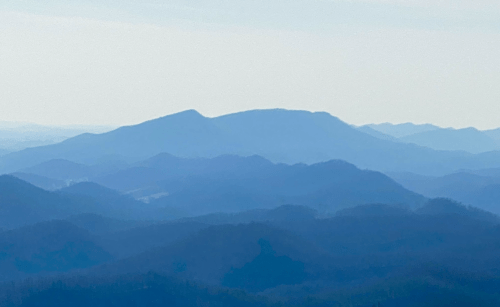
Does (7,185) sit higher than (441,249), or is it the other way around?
(7,185)

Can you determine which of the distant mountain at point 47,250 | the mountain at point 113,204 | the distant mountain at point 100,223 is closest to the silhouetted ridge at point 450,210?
the mountain at point 113,204

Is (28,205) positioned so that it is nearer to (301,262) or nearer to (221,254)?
(221,254)

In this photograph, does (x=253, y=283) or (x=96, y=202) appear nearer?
(x=253, y=283)

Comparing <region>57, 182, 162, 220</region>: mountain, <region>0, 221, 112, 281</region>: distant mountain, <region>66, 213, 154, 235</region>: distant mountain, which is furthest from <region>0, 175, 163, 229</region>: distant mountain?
<region>0, 221, 112, 281</region>: distant mountain

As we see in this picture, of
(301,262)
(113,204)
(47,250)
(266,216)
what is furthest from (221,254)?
(113,204)

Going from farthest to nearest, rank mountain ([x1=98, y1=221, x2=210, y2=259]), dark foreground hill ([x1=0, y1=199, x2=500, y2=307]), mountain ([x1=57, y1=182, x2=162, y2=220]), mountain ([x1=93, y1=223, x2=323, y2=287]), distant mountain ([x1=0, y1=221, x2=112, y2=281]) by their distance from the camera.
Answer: mountain ([x1=57, y1=182, x2=162, y2=220])
mountain ([x1=98, y1=221, x2=210, y2=259])
distant mountain ([x1=0, y1=221, x2=112, y2=281])
mountain ([x1=93, y1=223, x2=323, y2=287])
dark foreground hill ([x1=0, y1=199, x2=500, y2=307])

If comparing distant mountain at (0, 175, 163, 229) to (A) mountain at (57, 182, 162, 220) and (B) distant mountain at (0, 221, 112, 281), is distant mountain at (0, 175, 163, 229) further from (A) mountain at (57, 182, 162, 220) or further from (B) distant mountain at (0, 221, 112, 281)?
(B) distant mountain at (0, 221, 112, 281)

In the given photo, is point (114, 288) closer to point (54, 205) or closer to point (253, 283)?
point (253, 283)

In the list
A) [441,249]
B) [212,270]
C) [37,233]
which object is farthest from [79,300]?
[441,249]
